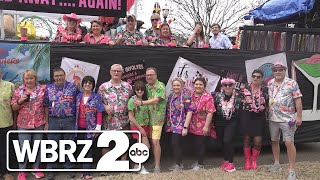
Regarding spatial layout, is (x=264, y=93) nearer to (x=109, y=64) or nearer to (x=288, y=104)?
(x=288, y=104)

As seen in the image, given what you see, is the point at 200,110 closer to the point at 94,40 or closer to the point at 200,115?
the point at 200,115

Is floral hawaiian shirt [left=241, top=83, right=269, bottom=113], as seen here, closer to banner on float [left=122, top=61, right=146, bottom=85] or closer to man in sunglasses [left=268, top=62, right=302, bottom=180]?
man in sunglasses [left=268, top=62, right=302, bottom=180]

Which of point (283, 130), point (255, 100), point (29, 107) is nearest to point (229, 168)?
point (283, 130)

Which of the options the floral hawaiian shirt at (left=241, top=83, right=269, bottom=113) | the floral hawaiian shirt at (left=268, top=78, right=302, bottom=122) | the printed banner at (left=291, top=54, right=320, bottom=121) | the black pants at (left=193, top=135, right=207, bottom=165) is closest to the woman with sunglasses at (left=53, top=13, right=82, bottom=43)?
the black pants at (left=193, top=135, right=207, bottom=165)

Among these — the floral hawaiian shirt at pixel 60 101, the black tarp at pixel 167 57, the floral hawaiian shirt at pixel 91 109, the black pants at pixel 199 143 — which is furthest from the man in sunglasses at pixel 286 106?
the floral hawaiian shirt at pixel 60 101

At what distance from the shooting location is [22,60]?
503 centimetres

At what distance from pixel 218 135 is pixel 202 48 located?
4.68 ft

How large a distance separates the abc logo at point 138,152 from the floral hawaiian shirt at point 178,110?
1.54 feet

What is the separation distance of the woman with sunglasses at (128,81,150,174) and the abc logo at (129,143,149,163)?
0.08 m

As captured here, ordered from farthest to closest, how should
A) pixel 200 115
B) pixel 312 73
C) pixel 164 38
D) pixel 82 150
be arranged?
1. pixel 312 73
2. pixel 164 38
3. pixel 200 115
4. pixel 82 150

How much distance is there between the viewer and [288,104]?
15.6ft

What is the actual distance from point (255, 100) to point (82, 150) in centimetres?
245

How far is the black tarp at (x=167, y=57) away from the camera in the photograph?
523cm

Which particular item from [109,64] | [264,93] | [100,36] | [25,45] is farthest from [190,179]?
[25,45]
